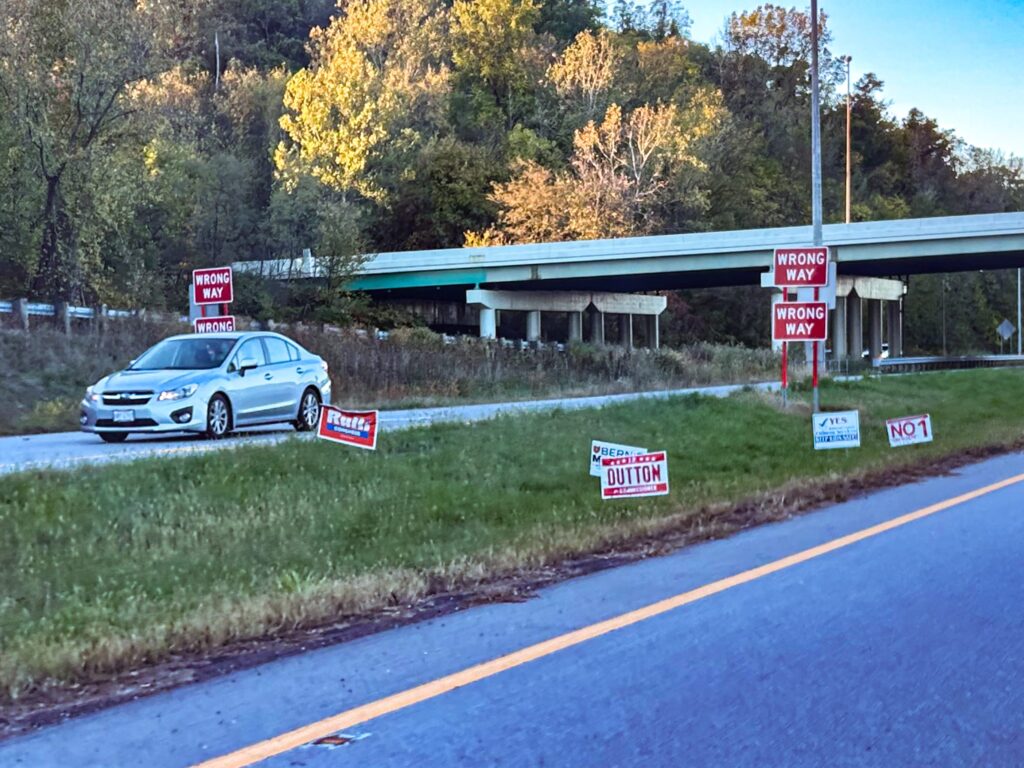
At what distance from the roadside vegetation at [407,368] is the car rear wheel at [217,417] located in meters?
5.77

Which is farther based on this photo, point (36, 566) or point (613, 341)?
point (613, 341)

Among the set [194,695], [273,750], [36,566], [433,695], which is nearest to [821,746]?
[433,695]

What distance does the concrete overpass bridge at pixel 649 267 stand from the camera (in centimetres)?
5331

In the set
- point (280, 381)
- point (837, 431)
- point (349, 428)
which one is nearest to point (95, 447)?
point (280, 381)

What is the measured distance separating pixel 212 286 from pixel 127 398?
16.7 feet

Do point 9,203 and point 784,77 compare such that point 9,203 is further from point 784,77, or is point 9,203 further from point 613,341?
point 784,77

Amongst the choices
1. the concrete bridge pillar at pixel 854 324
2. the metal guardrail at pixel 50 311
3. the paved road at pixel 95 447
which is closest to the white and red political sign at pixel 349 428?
the paved road at pixel 95 447

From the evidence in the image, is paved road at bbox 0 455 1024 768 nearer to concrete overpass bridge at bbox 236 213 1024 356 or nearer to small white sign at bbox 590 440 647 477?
small white sign at bbox 590 440 647 477

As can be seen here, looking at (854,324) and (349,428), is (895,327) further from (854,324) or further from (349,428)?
(349,428)

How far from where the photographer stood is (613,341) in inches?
3285

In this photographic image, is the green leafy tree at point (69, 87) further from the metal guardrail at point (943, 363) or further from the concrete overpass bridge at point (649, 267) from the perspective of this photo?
the metal guardrail at point (943, 363)

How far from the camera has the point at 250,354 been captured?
17.8 m

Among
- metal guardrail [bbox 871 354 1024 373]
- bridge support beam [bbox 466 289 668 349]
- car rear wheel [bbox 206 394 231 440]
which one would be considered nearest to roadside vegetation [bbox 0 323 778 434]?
car rear wheel [bbox 206 394 231 440]

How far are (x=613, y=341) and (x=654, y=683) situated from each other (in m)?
78.0
